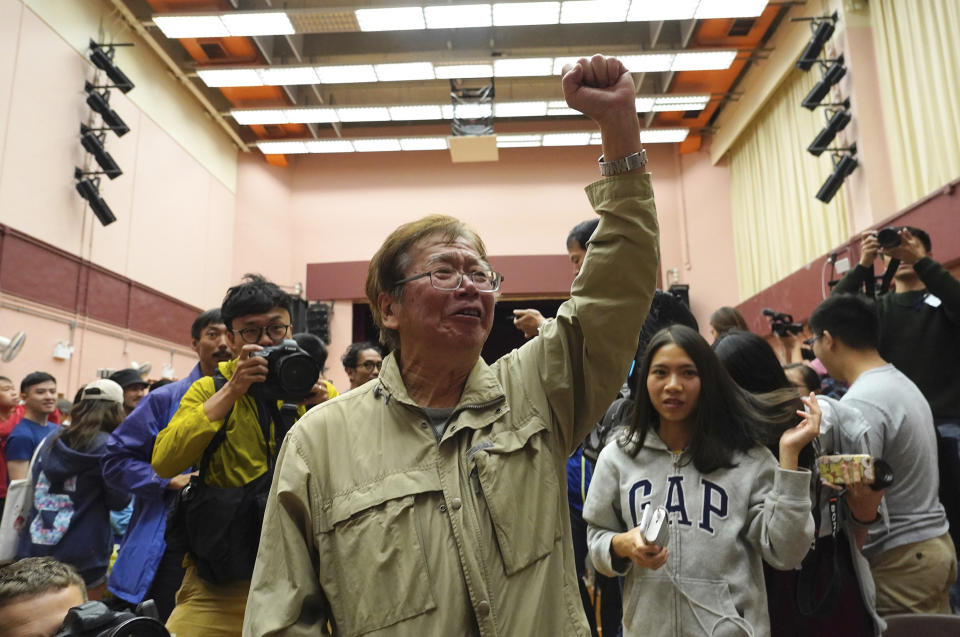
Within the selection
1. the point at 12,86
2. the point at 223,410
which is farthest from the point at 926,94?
the point at 12,86

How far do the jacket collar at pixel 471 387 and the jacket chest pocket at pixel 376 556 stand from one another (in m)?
0.14

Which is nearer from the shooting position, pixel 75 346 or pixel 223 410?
pixel 223 410

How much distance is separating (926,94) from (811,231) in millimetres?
2218

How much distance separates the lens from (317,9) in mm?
7496

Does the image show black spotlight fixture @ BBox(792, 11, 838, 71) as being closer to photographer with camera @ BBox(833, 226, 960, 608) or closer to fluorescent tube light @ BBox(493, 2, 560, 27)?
fluorescent tube light @ BBox(493, 2, 560, 27)

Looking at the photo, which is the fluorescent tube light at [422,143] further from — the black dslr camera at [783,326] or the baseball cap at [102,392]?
the baseball cap at [102,392]

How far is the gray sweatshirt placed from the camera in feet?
5.48

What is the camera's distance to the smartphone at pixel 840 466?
182 cm

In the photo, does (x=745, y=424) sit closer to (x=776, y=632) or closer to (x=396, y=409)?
(x=776, y=632)

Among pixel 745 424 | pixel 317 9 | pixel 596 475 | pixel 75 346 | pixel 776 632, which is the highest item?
pixel 317 9

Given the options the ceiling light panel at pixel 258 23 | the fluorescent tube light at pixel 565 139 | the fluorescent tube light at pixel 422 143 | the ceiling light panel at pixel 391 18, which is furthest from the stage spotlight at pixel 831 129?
the ceiling light panel at pixel 258 23

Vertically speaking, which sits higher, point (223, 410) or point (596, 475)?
point (223, 410)

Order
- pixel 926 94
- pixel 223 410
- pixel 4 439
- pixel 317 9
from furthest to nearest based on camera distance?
pixel 317 9 < pixel 926 94 < pixel 4 439 < pixel 223 410

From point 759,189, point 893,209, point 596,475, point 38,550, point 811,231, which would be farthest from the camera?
point 759,189
